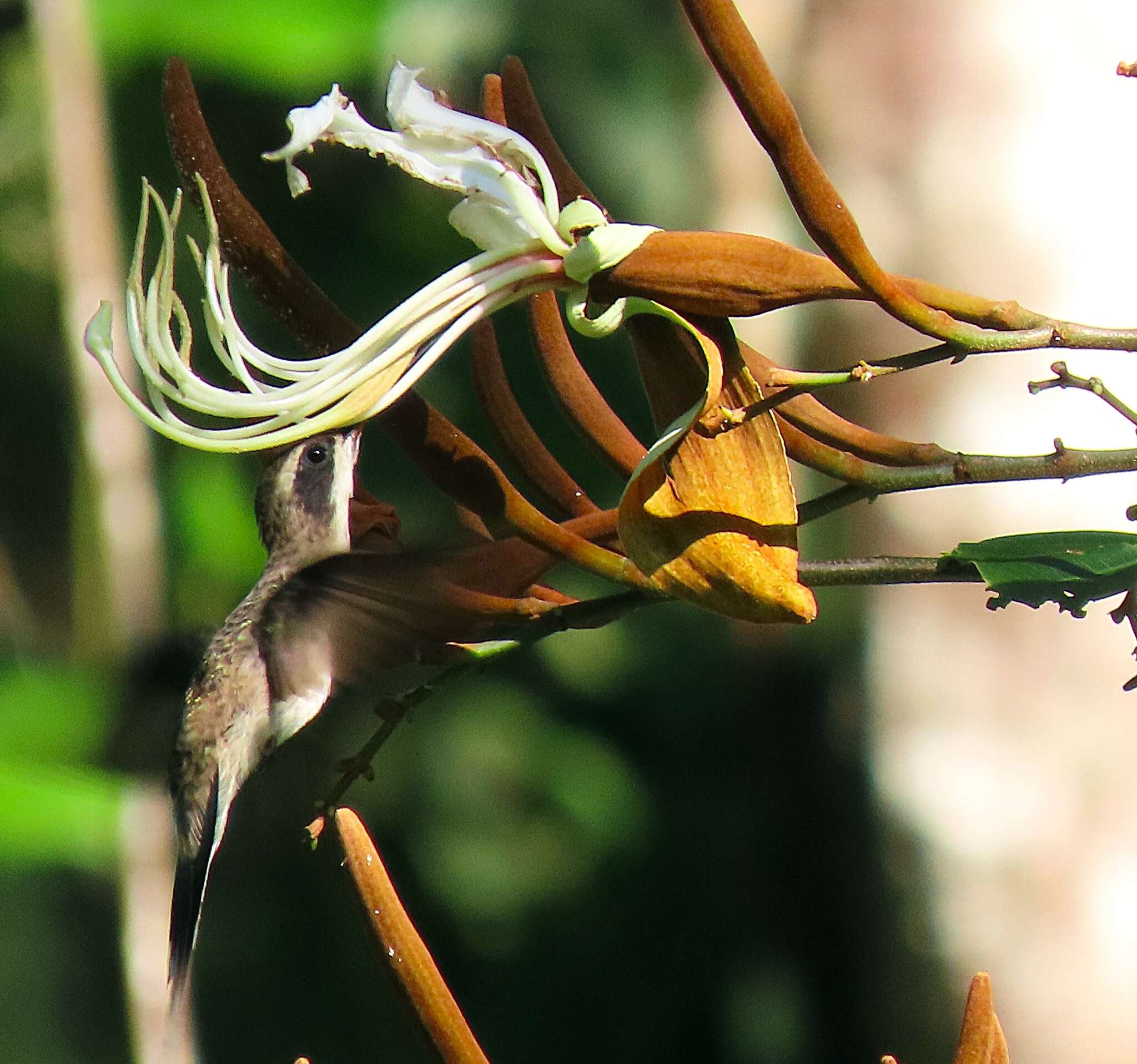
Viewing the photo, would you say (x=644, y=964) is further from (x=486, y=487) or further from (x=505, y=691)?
(x=486, y=487)

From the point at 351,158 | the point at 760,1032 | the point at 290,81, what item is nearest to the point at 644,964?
the point at 760,1032

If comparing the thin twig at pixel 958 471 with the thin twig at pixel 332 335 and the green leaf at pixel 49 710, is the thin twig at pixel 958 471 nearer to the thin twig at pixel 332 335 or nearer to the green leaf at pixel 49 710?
the thin twig at pixel 332 335

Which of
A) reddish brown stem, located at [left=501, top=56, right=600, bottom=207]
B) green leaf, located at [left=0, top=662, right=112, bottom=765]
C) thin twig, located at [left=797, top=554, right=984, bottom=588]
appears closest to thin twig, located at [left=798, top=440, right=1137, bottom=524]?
thin twig, located at [left=797, top=554, right=984, bottom=588]

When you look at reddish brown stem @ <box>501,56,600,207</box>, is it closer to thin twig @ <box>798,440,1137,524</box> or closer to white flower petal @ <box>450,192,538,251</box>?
white flower petal @ <box>450,192,538,251</box>

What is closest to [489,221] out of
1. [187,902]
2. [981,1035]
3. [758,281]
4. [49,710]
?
[758,281]

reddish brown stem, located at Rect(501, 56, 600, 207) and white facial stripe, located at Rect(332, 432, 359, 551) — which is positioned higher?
reddish brown stem, located at Rect(501, 56, 600, 207)

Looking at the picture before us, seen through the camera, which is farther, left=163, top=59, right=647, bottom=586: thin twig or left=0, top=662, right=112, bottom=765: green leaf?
left=0, top=662, right=112, bottom=765: green leaf

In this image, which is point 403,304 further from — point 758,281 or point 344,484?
point 344,484
